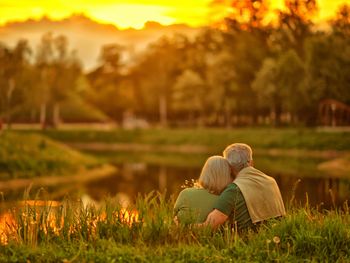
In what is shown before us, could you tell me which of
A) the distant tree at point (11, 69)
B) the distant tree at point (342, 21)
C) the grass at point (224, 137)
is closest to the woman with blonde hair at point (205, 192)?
the grass at point (224, 137)

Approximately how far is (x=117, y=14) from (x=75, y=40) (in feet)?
141

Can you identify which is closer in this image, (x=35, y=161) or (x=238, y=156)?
(x=238, y=156)

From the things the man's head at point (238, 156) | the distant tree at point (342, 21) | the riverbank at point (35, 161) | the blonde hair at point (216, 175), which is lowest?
the riverbank at point (35, 161)

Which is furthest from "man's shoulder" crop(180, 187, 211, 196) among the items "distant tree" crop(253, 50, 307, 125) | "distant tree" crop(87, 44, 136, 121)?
"distant tree" crop(87, 44, 136, 121)

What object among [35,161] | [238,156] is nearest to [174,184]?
[35,161]

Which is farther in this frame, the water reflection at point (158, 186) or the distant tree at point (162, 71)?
the distant tree at point (162, 71)

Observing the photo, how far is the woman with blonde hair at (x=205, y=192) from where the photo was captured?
6070 millimetres

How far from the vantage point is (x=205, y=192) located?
6.27 meters

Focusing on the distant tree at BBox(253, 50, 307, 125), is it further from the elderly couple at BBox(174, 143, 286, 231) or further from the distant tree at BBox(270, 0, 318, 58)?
the elderly couple at BBox(174, 143, 286, 231)

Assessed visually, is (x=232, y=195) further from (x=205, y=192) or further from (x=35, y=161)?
(x=35, y=161)

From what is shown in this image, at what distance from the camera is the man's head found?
6.13 meters

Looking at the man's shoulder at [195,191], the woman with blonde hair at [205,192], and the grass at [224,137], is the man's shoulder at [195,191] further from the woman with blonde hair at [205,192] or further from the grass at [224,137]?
the grass at [224,137]

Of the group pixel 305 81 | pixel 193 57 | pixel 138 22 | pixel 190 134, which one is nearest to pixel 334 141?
pixel 305 81

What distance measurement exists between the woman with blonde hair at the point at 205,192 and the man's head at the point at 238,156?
8cm
